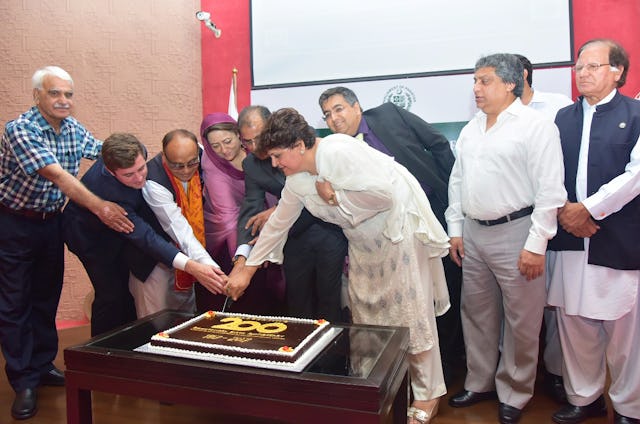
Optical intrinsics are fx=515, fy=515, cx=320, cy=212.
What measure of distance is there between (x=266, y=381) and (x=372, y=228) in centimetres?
79

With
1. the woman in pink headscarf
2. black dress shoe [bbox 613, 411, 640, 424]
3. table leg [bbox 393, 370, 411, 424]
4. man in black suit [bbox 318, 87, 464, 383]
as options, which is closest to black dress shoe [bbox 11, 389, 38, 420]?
the woman in pink headscarf

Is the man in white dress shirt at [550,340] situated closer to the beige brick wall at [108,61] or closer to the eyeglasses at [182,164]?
the eyeglasses at [182,164]

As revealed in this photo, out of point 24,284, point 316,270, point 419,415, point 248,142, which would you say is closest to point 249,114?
point 248,142

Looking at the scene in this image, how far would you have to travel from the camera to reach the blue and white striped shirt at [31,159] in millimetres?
2236

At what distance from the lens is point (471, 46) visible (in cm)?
350

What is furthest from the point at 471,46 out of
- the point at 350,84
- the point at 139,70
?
the point at 139,70

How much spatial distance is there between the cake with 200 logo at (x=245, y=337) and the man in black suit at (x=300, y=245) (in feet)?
1.59

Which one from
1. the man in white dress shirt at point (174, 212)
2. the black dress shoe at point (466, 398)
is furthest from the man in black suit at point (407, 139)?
the man in white dress shirt at point (174, 212)

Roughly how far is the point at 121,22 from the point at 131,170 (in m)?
2.20

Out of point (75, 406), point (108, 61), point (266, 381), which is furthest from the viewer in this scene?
point (108, 61)

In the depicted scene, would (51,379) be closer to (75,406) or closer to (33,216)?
(33,216)

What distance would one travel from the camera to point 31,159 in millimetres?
2230

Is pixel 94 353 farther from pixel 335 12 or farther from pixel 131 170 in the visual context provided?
pixel 335 12

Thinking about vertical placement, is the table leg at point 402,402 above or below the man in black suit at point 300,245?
below
